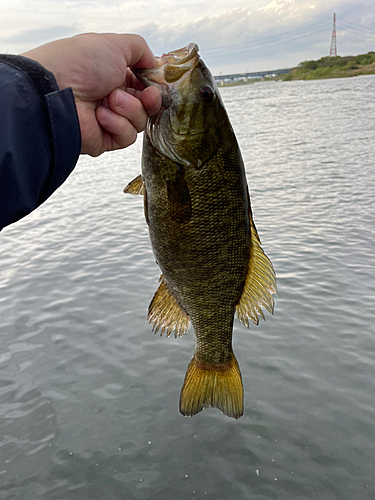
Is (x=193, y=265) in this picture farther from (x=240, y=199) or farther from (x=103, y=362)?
(x=103, y=362)

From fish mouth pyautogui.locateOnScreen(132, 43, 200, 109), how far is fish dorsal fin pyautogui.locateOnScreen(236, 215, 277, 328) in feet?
2.77

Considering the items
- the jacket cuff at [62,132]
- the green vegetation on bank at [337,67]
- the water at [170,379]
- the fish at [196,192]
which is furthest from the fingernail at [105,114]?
the green vegetation on bank at [337,67]

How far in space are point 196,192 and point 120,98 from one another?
558 millimetres

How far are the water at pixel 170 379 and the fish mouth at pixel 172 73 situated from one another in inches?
129

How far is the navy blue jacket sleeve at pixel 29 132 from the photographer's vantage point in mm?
1561

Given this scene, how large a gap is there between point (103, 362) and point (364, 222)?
6.22m

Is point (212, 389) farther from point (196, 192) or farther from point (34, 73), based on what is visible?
point (34, 73)

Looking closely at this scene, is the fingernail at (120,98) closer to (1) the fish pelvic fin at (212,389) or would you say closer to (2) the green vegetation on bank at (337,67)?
(1) the fish pelvic fin at (212,389)

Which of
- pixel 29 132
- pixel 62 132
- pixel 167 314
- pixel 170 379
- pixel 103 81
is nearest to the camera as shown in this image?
pixel 29 132

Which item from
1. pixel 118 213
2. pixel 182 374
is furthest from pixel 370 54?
pixel 182 374

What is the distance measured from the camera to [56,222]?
12.3 meters

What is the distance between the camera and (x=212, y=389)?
2.88 m

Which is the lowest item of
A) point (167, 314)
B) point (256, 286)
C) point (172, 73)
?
point (167, 314)

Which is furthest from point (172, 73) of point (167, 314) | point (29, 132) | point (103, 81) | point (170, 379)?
point (170, 379)
